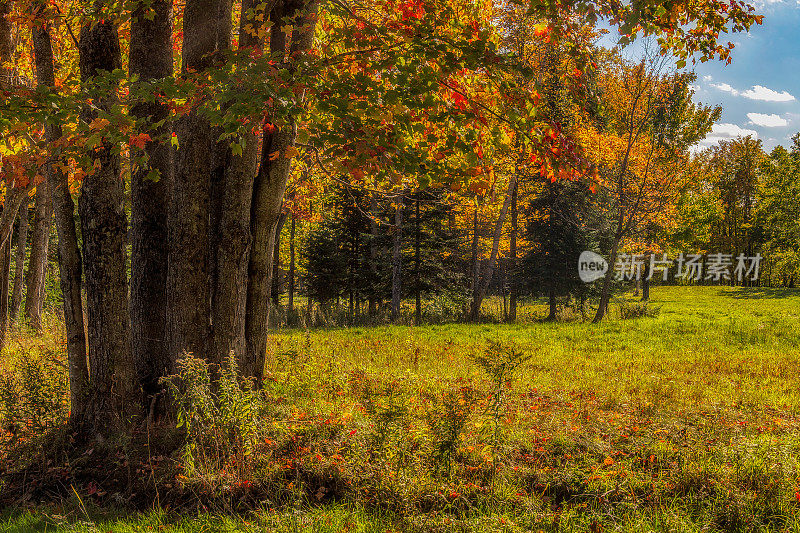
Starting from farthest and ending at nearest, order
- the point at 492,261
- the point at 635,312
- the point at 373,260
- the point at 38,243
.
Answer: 1. the point at 373,260
2. the point at 635,312
3. the point at 492,261
4. the point at 38,243

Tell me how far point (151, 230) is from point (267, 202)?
144 cm

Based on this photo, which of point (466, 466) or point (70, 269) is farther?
point (70, 269)

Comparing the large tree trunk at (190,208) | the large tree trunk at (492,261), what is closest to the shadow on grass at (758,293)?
the large tree trunk at (492,261)

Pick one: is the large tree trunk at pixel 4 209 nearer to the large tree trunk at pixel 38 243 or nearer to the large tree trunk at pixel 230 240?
the large tree trunk at pixel 38 243

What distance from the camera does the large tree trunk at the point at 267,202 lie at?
5.96 metres

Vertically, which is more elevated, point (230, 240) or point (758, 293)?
point (230, 240)

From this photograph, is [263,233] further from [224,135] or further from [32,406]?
[32,406]

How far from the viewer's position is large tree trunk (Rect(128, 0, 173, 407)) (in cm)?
589

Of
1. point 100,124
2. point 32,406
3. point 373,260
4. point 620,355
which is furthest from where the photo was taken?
point 373,260

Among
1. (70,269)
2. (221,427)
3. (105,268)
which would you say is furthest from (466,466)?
(70,269)

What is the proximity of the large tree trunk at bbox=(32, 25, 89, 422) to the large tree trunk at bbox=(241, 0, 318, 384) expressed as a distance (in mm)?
1770

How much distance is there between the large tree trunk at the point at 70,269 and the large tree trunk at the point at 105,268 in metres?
0.14

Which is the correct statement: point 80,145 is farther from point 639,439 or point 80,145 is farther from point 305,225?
point 305,225

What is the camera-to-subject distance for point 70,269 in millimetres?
5496
